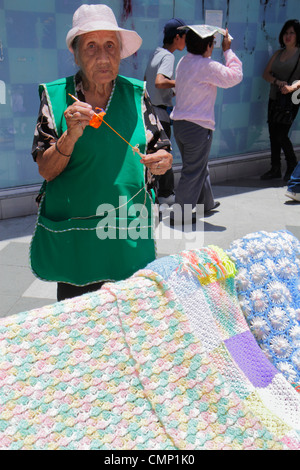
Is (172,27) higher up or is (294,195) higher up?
(172,27)

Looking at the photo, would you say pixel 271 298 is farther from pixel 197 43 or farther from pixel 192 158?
pixel 197 43

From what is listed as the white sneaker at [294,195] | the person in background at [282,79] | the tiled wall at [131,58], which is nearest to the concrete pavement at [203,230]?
the white sneaker at [294,195]

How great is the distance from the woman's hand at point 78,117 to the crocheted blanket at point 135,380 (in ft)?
1.88

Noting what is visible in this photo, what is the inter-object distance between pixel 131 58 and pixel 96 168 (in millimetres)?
4025

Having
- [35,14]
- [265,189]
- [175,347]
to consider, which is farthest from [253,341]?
[265,189]

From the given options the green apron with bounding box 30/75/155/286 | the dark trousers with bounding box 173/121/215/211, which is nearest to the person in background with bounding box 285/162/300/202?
the dark trousers with bounding box 173/121/215/211

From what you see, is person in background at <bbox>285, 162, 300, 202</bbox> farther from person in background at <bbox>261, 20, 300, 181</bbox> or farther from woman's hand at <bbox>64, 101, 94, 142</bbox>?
woman's hand at <bbox>64, 101, 94, 142</bbox>

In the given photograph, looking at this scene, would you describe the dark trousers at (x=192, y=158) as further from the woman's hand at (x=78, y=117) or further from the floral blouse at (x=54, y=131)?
the woman's hand at (x=78, y=117)

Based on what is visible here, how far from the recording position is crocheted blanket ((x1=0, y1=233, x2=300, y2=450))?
136 centimetres

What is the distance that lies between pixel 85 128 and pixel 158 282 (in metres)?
0.72

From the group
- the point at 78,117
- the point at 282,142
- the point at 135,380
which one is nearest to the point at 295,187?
the point at 282,142

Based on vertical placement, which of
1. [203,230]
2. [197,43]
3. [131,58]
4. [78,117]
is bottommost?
[203,230]

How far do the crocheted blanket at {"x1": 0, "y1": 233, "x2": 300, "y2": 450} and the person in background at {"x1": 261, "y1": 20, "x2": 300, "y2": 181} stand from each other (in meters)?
5.58

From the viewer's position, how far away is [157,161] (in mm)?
2057
